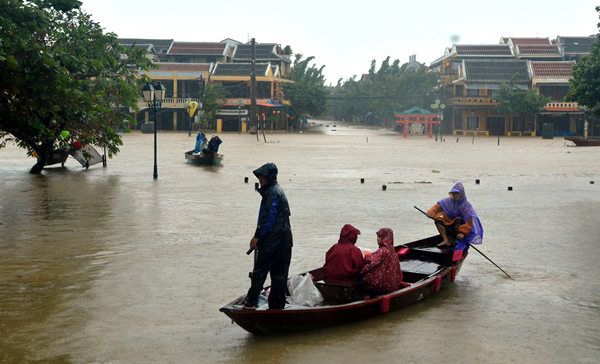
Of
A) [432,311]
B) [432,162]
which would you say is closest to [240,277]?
[432,311]

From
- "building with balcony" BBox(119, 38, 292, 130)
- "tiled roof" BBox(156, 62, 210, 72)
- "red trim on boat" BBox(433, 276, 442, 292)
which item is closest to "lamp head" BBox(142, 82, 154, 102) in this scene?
"red trim on boat" BBox(433, 276, 442, 292)

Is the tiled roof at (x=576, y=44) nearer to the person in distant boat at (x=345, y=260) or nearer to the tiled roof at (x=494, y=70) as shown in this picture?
the tiled roof at (x=494, y=70)

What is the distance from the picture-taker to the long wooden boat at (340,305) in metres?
6.63

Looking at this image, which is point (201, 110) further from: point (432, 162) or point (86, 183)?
point (86, 183)

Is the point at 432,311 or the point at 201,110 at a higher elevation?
the point at 201,110

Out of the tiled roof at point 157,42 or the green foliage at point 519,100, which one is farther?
the tiled roof at point 157,42

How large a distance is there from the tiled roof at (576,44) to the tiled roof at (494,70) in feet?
21.2

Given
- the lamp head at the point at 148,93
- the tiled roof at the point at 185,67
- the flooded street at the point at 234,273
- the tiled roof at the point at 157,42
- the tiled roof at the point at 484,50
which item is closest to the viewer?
the flooded street at the point at 234,273

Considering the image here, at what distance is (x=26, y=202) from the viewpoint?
1620 cm

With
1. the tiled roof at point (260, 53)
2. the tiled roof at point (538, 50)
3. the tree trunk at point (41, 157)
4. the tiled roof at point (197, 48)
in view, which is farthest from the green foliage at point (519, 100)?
the tree trunk at point (41, 157)

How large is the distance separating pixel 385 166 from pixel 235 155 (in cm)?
917

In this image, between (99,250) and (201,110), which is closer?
(99,250)

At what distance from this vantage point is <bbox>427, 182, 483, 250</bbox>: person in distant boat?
9664 millimetres

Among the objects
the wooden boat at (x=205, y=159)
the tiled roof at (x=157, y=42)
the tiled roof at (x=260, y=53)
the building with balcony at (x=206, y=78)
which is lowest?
the wooden boat at (x=205, y=159)
